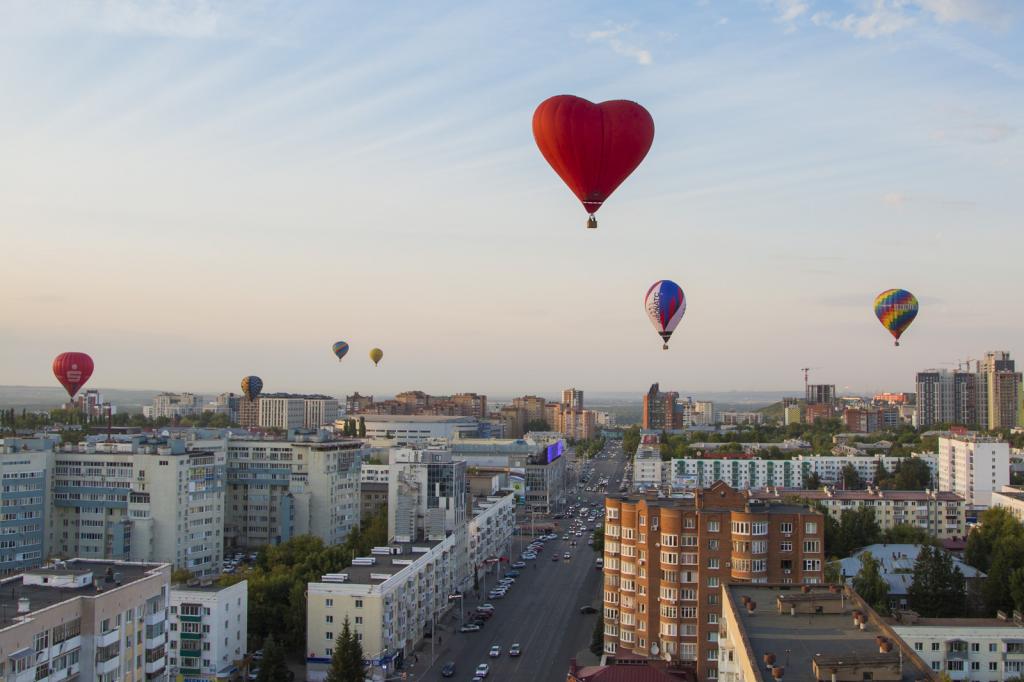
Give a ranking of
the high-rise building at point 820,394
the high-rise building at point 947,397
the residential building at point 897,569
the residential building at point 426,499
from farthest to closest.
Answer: the high-rise building at point 820,394, the high-rise building at point 947,397, the residential building at point 426,499, the residential building at point 897,569

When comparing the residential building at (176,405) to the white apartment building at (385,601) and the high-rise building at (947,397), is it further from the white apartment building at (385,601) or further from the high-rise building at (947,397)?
the white apartment building at (385,601)

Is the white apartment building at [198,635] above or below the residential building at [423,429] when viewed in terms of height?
below

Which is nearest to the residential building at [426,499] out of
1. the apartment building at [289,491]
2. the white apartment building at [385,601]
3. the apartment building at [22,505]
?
the white apartment building at [385,601]

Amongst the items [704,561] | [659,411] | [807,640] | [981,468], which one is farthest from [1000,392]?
[807,640]

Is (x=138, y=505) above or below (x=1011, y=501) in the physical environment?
above

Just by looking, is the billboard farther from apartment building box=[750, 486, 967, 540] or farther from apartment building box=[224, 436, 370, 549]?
apartment building box=[224, 436, 370, 549]

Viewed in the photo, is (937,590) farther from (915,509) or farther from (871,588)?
(915,509)

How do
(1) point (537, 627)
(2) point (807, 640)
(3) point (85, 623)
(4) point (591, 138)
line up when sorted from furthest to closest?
(1) point (537, 627) → (4) point (591, 138) → (3) point (85, 623) → (2) point (807, 640)
